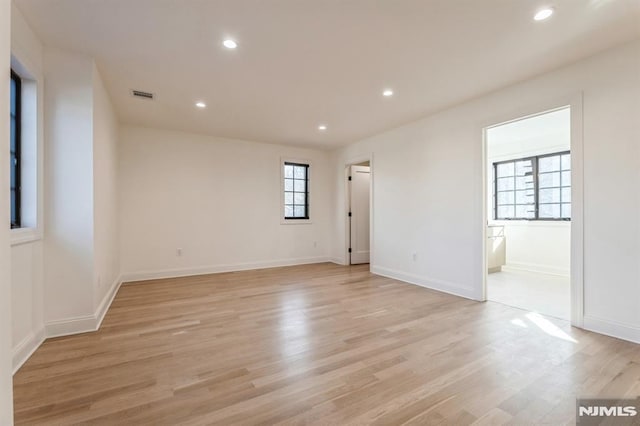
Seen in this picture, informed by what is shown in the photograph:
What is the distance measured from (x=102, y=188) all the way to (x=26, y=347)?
5.57ft

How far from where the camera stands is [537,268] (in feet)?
18.5

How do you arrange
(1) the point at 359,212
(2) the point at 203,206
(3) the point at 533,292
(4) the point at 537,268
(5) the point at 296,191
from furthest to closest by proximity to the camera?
(1) the point at 359,212, (5) the point at 296,191, (4) the point at 537,268, (2) the point at 203,206, (3) the point at 533,292

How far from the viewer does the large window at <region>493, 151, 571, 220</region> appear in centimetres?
543

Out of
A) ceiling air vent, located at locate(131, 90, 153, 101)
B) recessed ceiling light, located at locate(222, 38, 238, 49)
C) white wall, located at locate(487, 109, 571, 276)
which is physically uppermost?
recessed ceiling light, located at locate(222, 38, 238, 49)

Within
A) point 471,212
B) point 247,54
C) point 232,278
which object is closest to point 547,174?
point 471,212

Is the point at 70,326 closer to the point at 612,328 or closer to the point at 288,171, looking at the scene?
the point at 288,171

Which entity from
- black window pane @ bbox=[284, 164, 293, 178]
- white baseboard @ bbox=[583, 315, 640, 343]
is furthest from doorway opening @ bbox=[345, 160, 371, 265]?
white baseboard @ bbox=[583, 315, 640, 343]

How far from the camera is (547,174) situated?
18.6 feet

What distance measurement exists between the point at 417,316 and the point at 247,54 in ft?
10.6

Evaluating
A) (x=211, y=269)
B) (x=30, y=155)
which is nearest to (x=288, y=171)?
(x=211, y=269)

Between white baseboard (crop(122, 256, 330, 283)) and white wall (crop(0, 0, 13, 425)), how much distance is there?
4.41 metres

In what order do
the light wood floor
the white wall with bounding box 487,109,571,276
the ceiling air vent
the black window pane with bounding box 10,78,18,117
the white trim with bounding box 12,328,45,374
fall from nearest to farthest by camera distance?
the light wood floor, the white trim with bounding box 12,328,45,374, the black window pane with bounding box 10,78,18,117, the ceiling air vent, the white wall with bounding box 487,109,571,276

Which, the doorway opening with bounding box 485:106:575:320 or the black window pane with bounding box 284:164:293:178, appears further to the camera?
the black window pane with bounding box 284:164:293:178

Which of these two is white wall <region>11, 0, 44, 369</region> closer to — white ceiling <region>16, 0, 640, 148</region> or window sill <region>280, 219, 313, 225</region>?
white ceiling <region>16, 0, 640, 148</region>
